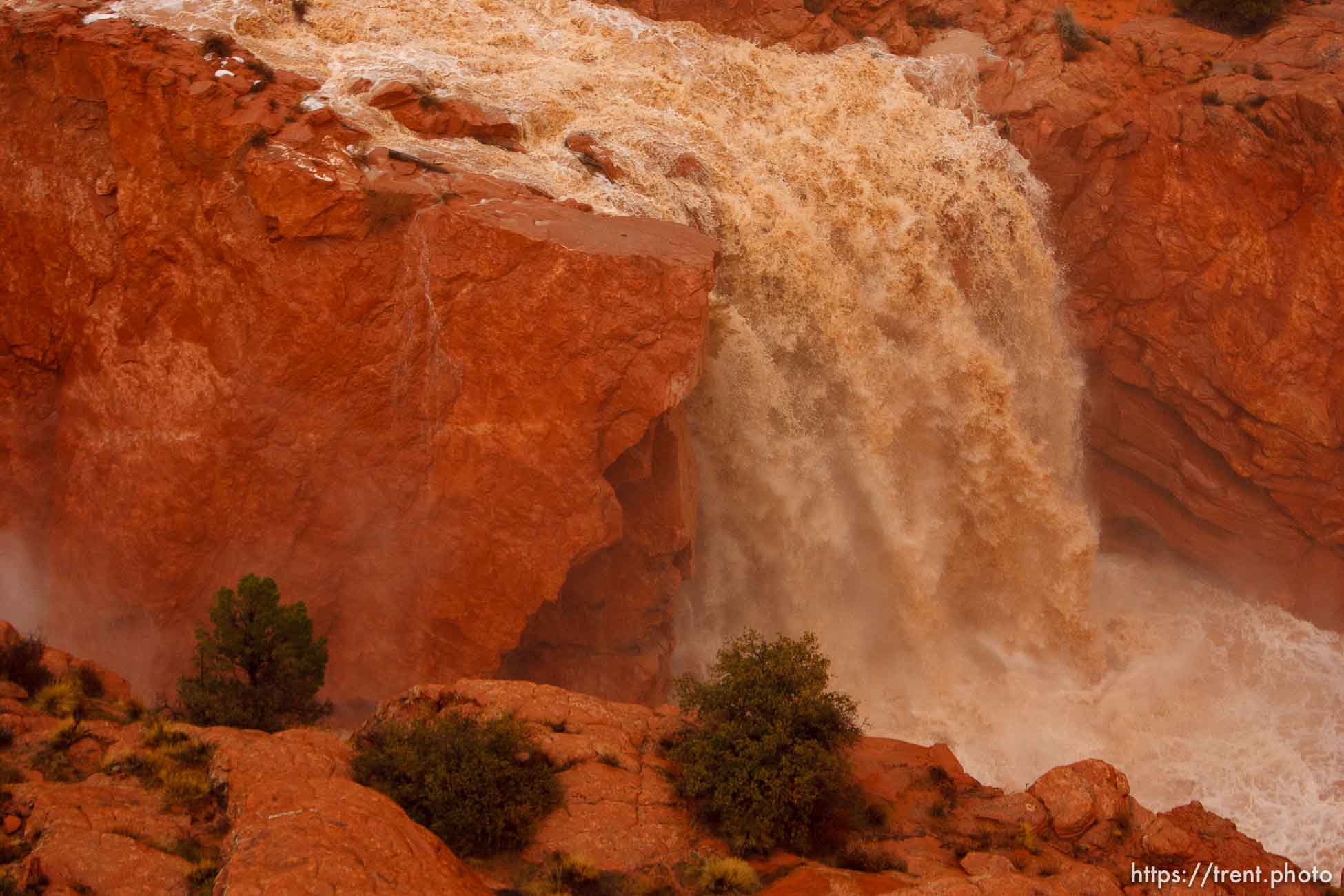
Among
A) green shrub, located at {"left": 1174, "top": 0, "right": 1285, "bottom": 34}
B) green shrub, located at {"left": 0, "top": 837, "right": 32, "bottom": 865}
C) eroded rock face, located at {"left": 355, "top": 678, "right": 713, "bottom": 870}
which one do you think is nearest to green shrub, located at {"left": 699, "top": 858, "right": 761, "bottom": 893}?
eroded rock face, located at {"left": 355, "top": 678, "right": 713, "bottom": 870}

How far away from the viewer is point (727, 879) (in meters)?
9.41

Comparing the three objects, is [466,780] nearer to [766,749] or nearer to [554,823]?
[554,823]

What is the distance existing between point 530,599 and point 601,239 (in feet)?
16.0

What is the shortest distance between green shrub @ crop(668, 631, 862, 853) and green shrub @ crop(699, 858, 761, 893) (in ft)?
1.95

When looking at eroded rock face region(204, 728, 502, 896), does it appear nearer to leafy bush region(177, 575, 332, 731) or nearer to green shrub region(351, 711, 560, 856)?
green shrub region(351, 711, 560, 856)

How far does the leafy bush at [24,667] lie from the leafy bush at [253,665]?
134 cm

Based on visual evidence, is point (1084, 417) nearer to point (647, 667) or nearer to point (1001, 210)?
point (1001, 210)

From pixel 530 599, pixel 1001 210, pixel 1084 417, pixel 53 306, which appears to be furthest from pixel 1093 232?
pixel 53 306

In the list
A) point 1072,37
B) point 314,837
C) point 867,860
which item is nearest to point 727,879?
point 867,860

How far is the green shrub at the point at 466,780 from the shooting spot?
959cm

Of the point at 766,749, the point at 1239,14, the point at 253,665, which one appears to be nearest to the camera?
the point at 766,749

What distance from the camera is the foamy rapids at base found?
54.7 ft

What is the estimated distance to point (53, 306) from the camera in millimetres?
14438

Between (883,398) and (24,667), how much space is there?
1252 cm
